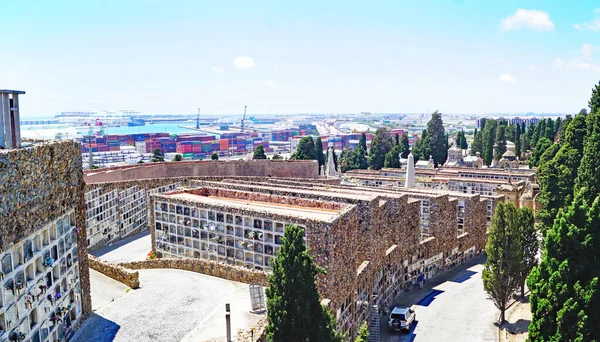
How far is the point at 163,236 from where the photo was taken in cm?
2606

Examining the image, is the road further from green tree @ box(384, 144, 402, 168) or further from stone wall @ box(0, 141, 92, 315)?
green tree @ box(384, 144, 402, 168)

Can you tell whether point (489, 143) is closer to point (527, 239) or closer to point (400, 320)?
point (527, 239)

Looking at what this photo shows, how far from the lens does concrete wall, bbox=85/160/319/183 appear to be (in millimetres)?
38719

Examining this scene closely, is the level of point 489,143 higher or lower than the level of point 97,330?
higher

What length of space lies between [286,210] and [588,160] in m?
19.0

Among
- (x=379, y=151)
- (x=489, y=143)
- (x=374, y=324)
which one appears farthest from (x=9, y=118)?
(x=489, y=143)

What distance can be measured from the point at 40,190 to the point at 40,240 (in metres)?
1.37

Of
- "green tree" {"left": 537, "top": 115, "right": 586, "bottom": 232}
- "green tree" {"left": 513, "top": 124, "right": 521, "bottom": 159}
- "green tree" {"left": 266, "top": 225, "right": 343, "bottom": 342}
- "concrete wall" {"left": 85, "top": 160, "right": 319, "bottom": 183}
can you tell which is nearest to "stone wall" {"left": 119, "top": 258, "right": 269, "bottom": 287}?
"green tree" {"left": 266, "top": 225, "right": 343, "bottom": 342}

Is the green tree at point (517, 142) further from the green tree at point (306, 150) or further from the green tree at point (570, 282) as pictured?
the green tree at point (570, 282)

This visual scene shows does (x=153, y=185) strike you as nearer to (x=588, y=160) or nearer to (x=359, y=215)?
(x=359, y=215)

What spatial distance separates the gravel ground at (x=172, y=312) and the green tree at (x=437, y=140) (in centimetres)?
6592

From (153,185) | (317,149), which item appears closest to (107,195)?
(153,185)

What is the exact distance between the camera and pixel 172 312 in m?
18.2

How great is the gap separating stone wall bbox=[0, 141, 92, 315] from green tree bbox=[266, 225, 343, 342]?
6.65 metres
